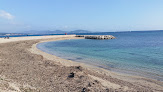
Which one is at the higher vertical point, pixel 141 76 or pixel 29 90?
pixel 29 90

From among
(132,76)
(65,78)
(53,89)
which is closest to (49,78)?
(65,78)

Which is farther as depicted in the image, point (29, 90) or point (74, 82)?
point (74, 82)

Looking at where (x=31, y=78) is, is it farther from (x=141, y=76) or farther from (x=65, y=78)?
(x=141, y=76)

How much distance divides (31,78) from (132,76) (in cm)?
721

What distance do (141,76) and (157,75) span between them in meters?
1.29

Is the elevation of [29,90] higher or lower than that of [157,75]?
higher

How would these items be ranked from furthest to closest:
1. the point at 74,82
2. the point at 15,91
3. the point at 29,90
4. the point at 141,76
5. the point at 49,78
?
the point at 141,76 < the point at 49,78 < the point at 74,82 < the point at 29,90 < the point at 15,91

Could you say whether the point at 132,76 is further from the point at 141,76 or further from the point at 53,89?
the point at 53,89

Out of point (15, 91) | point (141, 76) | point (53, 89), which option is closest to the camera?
point (15, 91)

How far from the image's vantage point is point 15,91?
510 cm

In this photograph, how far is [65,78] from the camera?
7.46m

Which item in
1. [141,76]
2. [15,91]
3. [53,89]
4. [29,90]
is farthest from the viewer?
[141,76]

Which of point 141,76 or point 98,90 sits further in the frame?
point 141,76

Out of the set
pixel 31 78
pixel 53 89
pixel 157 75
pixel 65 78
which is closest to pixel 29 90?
pixel 53 89
